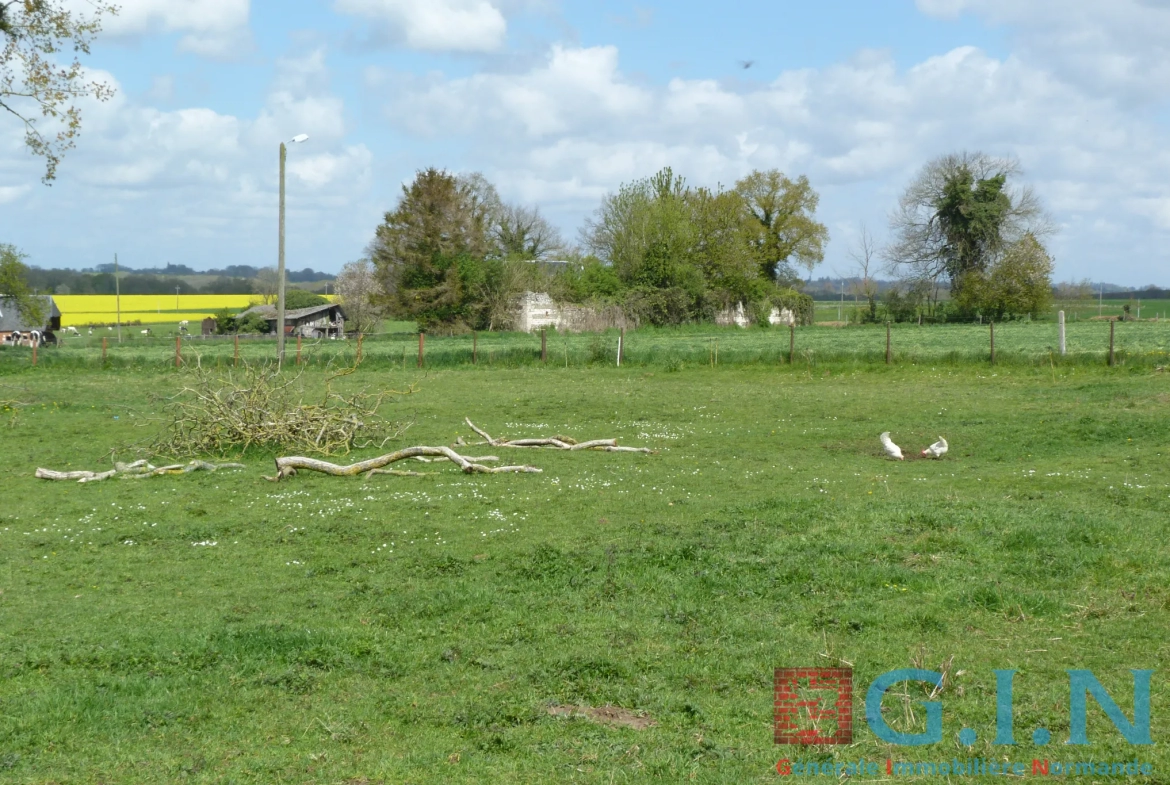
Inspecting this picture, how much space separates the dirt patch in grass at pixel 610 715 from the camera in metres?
5.63

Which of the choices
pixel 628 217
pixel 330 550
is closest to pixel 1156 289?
pixel 628 217

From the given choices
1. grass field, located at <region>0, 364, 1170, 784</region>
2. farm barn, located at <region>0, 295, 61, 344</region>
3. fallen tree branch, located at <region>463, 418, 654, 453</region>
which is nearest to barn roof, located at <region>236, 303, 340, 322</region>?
farm barn, located at <region>0, 295, 61, 344</region>

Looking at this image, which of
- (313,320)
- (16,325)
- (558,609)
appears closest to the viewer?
(558,609)

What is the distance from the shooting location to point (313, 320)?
8156cm

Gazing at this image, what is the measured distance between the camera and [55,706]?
5859 mm

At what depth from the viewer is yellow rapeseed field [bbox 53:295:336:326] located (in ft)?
350

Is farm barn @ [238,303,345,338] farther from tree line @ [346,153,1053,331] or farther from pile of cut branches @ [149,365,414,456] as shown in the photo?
pile of cut branches @ [149,365,414,456]

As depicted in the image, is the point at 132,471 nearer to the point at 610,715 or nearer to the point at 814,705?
the point at 610,715

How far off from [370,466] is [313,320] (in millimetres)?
70296

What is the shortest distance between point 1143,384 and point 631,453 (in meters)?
14.2

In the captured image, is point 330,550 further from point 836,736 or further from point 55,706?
point 836,736

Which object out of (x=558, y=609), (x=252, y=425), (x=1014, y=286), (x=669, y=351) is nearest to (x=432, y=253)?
(x=669, y=351)

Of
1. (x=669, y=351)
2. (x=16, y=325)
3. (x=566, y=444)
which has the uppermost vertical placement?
(x=16, y=325)

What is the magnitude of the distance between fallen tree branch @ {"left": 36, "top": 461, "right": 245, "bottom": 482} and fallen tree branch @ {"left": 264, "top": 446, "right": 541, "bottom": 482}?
1438mm
